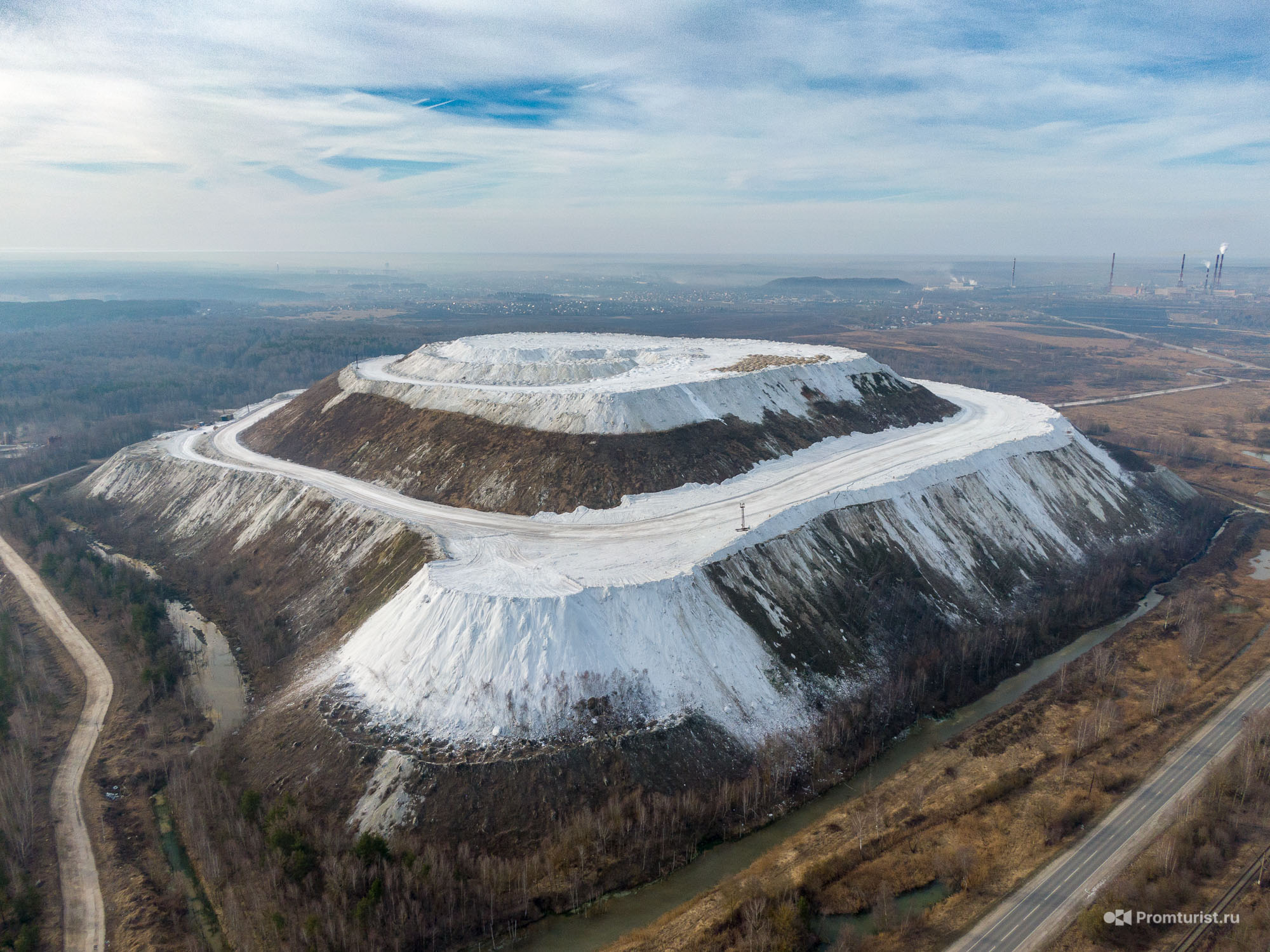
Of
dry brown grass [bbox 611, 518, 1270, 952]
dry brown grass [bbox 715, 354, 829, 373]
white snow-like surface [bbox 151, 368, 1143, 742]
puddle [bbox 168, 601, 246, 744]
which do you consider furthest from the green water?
dry brown grass [bbox 715, 354, 829, 373]

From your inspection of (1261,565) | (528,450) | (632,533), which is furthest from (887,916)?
(1261,565)

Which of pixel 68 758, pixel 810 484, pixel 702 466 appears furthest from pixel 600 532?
pixel 68 758

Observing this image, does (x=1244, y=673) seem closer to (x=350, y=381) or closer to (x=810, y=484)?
(x=810, y=484)

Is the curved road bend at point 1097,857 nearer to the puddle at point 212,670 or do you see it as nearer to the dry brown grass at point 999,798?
the dry brown grass at point 999,798

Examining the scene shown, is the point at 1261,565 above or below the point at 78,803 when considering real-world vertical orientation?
above

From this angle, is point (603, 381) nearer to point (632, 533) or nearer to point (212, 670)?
point (632, 533)
